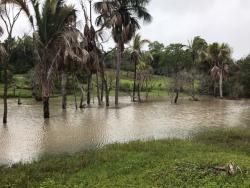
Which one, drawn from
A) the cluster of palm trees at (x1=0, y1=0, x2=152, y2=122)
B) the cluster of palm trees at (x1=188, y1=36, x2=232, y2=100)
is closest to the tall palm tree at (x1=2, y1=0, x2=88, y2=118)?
the cluster of palm trees at (x1=0, y1=0, x2=152, y2=122)

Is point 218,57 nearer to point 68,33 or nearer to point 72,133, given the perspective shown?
point 68,33

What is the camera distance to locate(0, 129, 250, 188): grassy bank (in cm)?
1011

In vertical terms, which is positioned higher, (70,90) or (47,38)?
(47,38)

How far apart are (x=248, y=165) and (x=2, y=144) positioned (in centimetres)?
1027

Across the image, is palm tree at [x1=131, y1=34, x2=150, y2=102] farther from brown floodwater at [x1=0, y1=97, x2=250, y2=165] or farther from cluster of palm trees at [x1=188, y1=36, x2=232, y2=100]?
brown floodwater at [x1=0, y1=97, x2=250, y2=165]

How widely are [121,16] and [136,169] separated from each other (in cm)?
2861

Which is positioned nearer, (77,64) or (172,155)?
(172,155)

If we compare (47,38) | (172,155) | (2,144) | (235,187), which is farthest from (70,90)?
(235,187)

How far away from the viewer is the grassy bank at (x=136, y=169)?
1011 centimetres

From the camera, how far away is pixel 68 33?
2556 cm

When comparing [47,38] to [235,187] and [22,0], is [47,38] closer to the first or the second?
[22,0]

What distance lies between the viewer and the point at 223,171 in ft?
34.0

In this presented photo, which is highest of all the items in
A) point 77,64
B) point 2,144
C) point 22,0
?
point 22,0

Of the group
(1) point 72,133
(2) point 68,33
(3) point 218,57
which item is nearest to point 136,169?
(1) point 72,133
